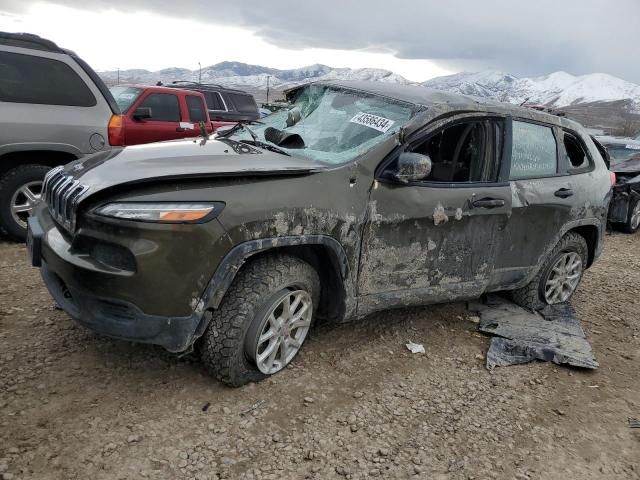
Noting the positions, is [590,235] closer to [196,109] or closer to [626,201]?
A: [626,201]

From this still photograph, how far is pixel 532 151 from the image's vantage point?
4090 millimetres

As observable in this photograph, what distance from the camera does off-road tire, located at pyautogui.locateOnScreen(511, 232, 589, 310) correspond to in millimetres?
4520

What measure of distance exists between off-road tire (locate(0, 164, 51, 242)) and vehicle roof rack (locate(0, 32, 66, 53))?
1202 mm

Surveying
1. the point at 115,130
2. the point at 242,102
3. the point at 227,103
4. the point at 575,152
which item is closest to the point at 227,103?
the point at 227,103

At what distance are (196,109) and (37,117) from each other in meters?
3.42

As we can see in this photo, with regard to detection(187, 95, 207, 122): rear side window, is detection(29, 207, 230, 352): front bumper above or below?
below

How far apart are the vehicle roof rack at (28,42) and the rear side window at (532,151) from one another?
4624 millimetres

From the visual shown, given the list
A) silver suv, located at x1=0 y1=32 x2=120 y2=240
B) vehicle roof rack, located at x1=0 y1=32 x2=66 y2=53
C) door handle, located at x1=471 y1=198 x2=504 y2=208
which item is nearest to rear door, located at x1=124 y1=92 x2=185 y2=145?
silver suv, located at x1=0 y1=32 x2=120 y2=240

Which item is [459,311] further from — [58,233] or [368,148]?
[58,233]

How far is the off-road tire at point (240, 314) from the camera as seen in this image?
278cm

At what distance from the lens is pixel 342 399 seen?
3078 mm

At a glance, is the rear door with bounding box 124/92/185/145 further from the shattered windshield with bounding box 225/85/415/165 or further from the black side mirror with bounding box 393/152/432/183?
the black side mirror with bounding box 393/152/432/183

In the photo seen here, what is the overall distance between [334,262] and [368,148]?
74 cm

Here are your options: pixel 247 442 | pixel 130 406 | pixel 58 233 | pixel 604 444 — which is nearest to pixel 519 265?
pixel 604 444
